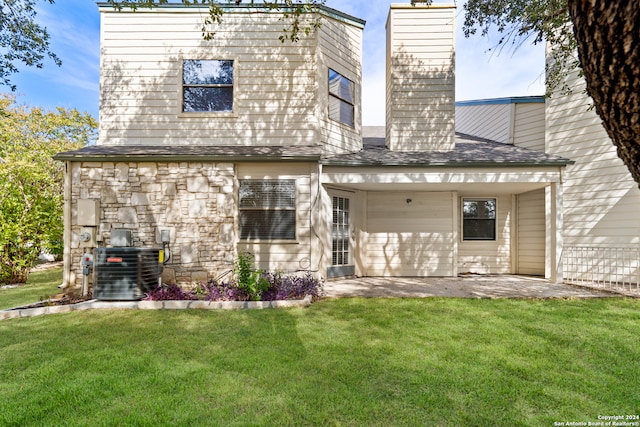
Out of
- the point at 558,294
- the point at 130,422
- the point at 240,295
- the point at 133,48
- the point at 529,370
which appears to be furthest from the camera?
the point at 133,48

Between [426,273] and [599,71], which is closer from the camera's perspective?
[599,71]

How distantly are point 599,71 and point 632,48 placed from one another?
0.12 m

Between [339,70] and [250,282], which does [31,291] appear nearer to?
[250,282]

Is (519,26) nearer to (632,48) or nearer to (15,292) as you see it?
(632,48)

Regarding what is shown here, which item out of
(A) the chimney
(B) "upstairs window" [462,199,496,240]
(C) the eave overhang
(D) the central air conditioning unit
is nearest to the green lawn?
(D) the central air conditioning unit

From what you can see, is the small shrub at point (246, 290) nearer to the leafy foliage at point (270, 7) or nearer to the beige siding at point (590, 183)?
the leafy foliage at point (270, 7)

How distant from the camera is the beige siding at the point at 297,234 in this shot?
21.0ft

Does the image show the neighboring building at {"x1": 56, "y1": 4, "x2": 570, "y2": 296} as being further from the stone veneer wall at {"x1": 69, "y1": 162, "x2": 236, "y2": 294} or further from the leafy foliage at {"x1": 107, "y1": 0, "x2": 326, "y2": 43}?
the leafy foliage at {"x1": 107, "y1": 0, "x2": 326, "y2": 43}

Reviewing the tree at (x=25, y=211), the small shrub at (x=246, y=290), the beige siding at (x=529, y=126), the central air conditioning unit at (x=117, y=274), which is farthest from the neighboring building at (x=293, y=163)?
the tree at (x=25, y=211)

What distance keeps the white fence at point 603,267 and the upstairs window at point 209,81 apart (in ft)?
28.8

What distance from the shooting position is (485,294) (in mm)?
5844

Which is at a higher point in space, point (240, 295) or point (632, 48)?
point (632, 48)

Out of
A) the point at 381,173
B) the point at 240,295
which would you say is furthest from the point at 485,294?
the point at 240,295

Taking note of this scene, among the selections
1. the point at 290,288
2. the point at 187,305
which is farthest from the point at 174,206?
the point at 290,288
